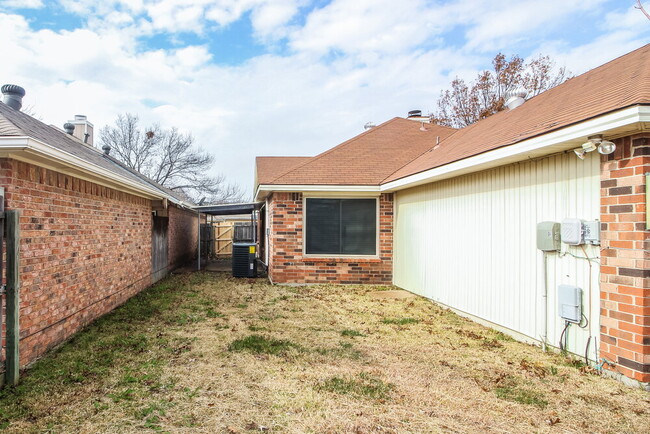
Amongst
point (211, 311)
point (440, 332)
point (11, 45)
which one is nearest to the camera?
point (440, 332)

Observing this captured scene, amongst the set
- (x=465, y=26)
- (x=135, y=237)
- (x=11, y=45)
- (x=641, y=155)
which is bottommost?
(x=135, y=237)

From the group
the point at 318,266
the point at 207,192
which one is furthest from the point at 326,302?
the point at 207,192

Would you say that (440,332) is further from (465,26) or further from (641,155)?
(465,26)

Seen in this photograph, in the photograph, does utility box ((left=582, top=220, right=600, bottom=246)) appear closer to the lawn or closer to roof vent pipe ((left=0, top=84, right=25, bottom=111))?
the lawn

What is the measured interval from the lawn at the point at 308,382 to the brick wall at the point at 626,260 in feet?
1.17

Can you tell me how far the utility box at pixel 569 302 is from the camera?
428cm

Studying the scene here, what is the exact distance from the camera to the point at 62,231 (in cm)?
499

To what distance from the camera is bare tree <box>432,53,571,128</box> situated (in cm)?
2066

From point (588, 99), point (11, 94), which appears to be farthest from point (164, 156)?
point (588, 99)

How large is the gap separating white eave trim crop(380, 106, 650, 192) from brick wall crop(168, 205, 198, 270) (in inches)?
360

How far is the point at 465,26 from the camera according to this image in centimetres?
1262

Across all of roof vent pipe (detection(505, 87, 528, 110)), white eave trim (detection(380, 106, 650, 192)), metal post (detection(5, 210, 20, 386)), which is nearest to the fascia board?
white eave trim (detection(380, 106, 650, 192))

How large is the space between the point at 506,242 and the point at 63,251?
20.1 feet

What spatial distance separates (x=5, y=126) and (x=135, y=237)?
15.8 feet
